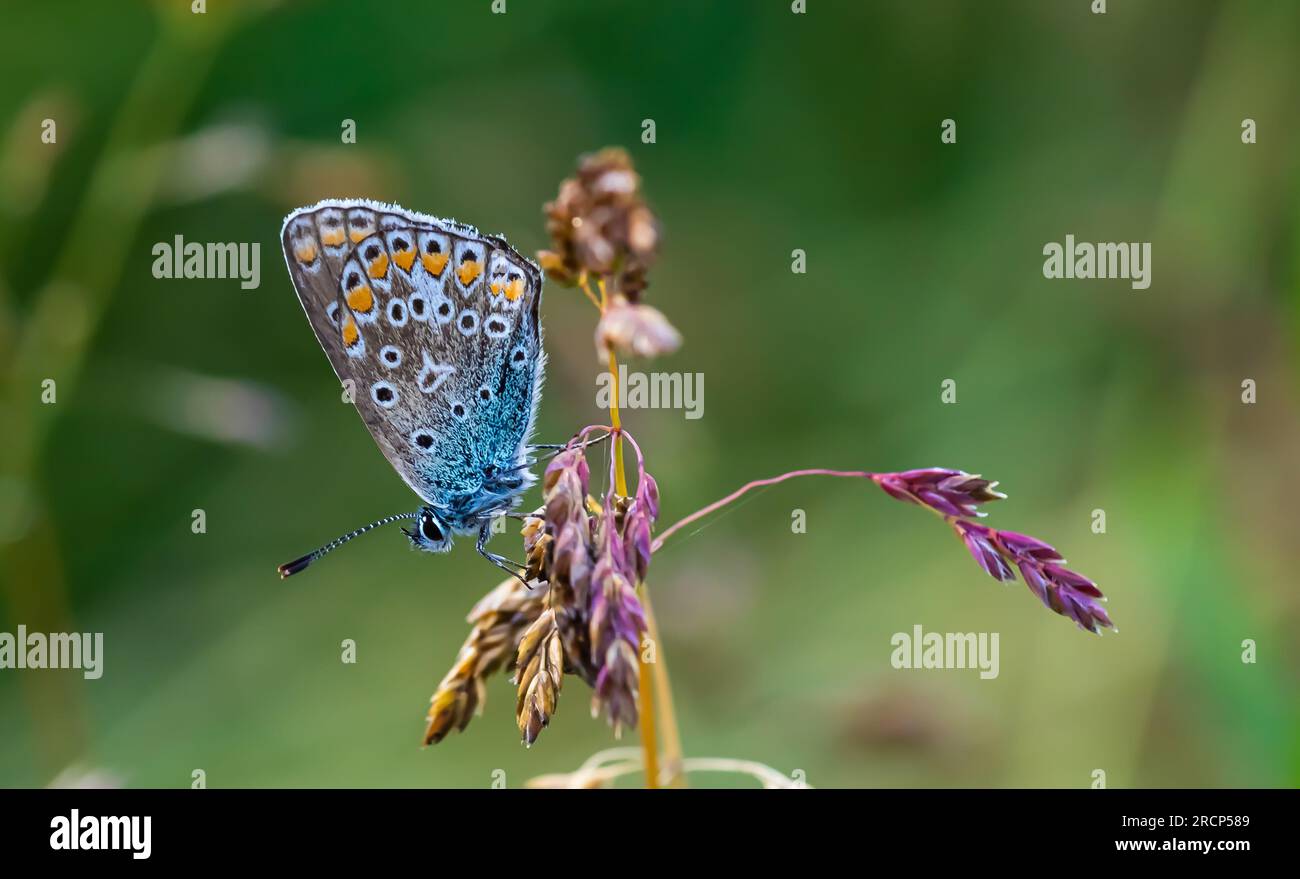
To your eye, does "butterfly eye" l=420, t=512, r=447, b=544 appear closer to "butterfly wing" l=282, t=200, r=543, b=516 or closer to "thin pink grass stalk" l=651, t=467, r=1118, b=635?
"butterfly wing" l=282, t=200, r=543, b=516

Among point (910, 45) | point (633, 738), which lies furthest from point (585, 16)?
point (633, 738)

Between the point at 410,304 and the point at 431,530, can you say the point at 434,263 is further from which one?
the point at 431,530

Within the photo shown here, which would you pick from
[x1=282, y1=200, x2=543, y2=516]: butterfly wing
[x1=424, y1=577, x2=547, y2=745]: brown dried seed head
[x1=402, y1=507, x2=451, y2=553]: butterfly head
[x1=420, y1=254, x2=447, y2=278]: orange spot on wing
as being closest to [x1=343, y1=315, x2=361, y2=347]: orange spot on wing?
[x1=282, y1=200, x2=543, y2=516]: butterfly wing

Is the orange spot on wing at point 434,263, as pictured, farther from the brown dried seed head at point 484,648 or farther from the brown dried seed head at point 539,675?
the brown dried seed head at point 539,675

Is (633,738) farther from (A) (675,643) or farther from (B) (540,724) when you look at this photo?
(B) (540,724)

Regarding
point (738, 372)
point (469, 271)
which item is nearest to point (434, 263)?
point (469, 271)

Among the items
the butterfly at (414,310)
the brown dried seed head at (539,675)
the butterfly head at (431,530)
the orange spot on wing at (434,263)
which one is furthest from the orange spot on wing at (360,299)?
the brown dried seed head at (539,675)

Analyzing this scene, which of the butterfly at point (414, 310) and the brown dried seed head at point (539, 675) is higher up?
the butterfly at point (414, 310)
